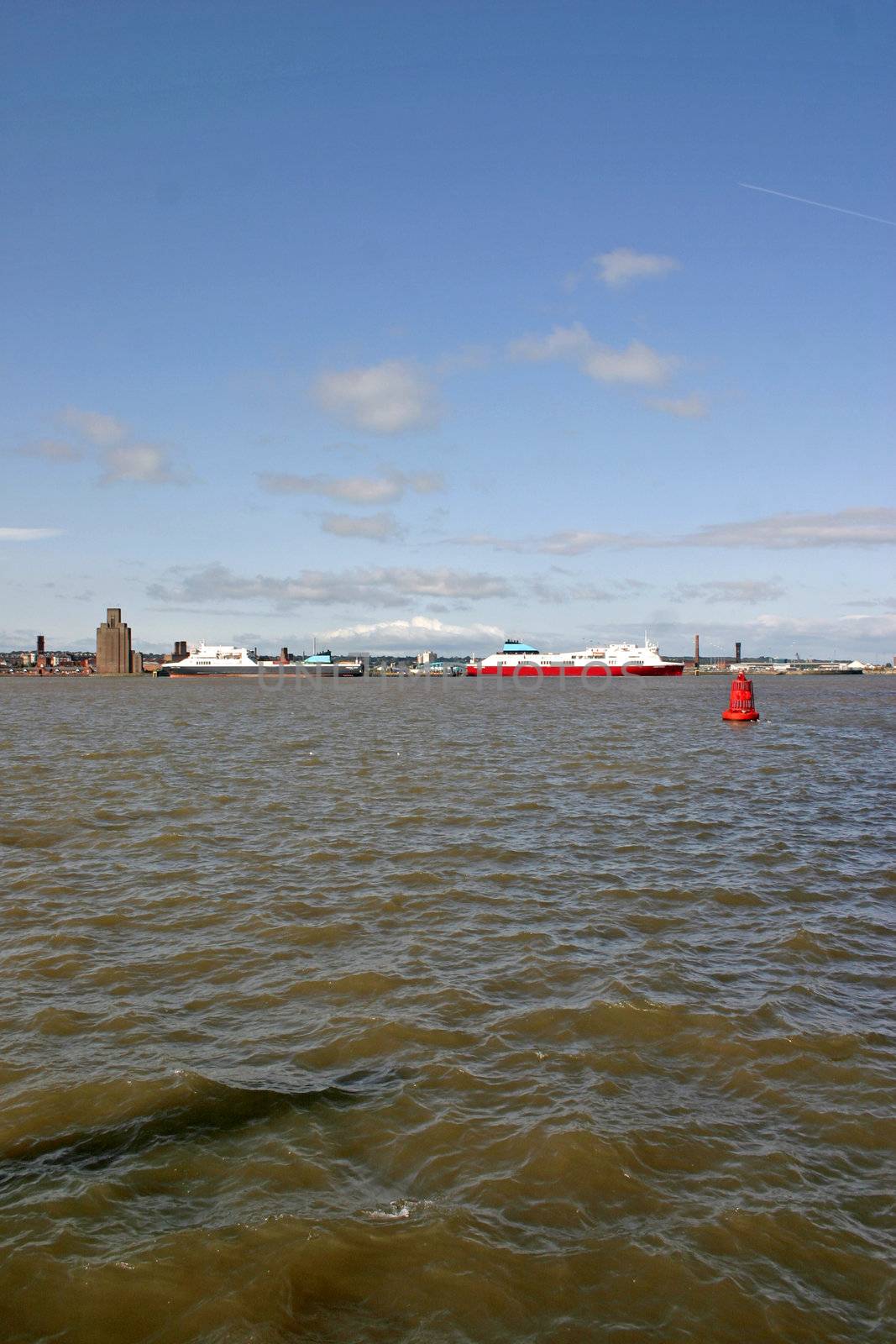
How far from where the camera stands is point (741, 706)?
47781mm

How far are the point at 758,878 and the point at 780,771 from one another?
47.2 ft

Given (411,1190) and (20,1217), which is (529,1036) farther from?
(20,1217)

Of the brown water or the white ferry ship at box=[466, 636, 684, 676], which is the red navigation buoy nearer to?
the brown water

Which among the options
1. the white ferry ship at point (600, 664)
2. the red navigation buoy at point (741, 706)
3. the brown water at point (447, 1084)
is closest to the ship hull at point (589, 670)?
the white ferry ship at point (600, 664)

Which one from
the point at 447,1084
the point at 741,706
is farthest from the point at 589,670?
the point at 447,1084

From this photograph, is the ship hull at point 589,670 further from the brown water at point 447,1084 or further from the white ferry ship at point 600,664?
→ the brown water at point 447,1084

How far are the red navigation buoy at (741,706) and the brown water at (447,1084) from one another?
1247 inches

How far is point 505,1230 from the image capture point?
502cm

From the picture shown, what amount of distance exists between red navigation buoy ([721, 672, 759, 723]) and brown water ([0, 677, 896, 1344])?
1247 inches

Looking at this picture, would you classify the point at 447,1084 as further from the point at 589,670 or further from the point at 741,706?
the point at 589,670

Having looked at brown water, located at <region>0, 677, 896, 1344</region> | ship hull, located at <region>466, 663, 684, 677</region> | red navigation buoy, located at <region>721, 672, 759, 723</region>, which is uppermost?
ship hull, located at <region>466, 663, 684, 677</region>

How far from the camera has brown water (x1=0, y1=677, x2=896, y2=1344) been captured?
4.55 meters

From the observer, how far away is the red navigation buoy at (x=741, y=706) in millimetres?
47156

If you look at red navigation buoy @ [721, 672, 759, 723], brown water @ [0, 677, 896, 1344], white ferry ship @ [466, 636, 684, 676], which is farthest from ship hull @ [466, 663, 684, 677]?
brown water @ [0, 677, 896, 1344]
